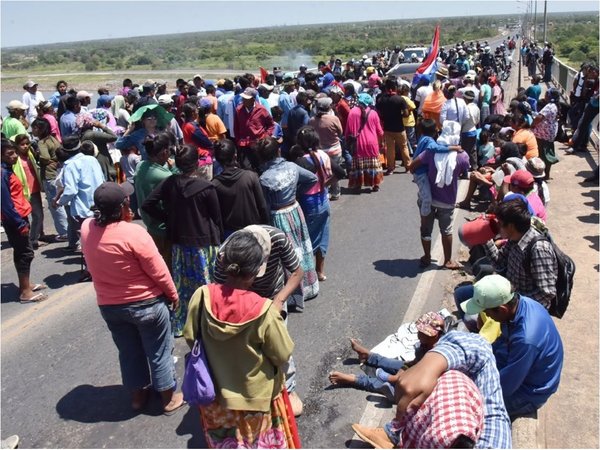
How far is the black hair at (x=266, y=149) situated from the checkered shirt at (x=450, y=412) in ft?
9.49

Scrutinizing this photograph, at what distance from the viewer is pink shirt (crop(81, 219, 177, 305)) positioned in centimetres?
368

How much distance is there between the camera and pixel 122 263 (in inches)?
146

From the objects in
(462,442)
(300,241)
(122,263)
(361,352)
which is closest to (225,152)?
(300,241)

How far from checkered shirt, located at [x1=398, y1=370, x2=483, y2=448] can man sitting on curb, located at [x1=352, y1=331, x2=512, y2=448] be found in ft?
0.13

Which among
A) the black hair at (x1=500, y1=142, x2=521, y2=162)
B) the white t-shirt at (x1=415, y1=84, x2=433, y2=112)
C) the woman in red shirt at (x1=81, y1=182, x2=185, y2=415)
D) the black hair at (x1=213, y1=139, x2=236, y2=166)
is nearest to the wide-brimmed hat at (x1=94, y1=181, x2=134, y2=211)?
the woman in red shirt at (x1=81, y1=182, x2=185, y2=415)

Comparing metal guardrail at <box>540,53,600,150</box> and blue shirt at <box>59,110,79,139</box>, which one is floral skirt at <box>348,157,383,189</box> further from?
metal guardrail at <box>540,53,600,150</box>

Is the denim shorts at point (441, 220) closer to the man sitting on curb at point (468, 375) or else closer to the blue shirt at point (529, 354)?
the blue shirt at point (529, 354)

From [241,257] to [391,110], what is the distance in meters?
7.98

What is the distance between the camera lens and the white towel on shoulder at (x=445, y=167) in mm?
5992

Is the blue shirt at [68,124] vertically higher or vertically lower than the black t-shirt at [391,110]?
higher

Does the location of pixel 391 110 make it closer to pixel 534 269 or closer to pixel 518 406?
pixel 534 269

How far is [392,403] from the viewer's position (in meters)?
4.22

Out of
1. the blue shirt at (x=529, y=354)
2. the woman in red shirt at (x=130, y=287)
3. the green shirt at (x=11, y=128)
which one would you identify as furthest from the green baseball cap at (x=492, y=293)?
the green shirt at (x=11, y=128)

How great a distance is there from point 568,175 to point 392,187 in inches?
130
